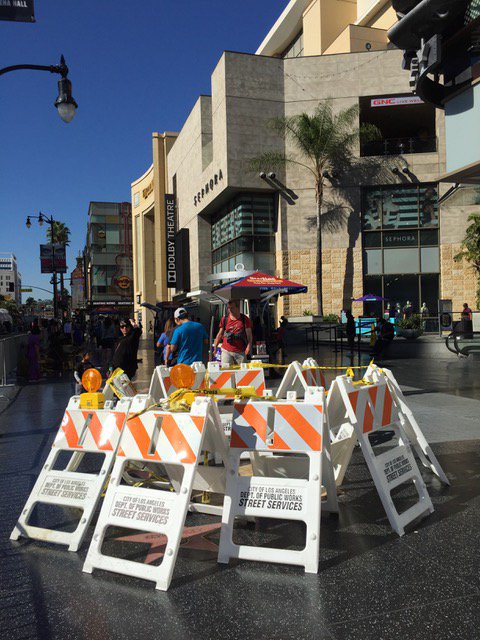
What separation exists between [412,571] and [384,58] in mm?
35098

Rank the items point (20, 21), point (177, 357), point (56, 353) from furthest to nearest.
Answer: point (56, 353), point (20, 21), point (177, 357)

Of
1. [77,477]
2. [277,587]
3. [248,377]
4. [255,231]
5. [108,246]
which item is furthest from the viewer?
[108,246]

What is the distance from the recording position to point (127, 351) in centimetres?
908

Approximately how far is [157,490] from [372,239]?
105ft

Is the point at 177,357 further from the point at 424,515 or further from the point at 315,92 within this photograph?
the point at 315,92

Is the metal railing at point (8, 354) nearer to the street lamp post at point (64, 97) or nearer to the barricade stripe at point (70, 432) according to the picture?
the street lamp post at point (64, 97)

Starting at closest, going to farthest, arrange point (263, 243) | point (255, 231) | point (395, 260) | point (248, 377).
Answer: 1. point (248, 377)
2. point (395, 260)
3. point (255, 231)
4. point (263, 243)

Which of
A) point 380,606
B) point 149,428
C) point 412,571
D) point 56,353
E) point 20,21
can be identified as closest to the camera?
point 380,606

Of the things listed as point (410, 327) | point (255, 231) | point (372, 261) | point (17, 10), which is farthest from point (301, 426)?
point (255, 231)

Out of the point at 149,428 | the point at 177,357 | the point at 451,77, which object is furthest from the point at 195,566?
the point at 451,77

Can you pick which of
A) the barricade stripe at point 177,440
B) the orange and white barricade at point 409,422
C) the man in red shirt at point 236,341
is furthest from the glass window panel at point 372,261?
the barricade stripe at point 177,440

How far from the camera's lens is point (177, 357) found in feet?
26.9

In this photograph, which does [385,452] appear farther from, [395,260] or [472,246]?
[395,260]

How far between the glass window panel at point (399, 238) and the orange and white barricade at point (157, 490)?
31451 mm
